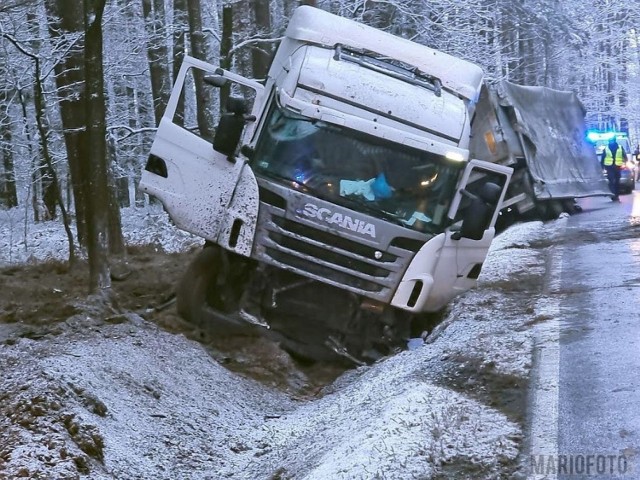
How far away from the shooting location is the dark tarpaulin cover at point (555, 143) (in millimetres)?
21031

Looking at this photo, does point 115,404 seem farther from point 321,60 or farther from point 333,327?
point 321,60

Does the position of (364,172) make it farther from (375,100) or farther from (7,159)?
(7,159)

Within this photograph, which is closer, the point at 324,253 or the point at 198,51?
the point at 324,253

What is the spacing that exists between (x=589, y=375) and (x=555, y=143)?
17.0m

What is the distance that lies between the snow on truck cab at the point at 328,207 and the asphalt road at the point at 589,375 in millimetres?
1444

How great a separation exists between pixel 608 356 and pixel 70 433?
3.85 m

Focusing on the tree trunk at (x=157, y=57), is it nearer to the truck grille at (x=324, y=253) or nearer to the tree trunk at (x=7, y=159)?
the tree trunk at (x=7, y=159)

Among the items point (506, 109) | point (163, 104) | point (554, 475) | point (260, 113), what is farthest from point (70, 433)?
point (163, 104)

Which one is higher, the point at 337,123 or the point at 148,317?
the point at 337,123

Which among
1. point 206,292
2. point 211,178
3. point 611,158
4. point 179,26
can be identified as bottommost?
point 611,158

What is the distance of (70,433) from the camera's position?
621cm

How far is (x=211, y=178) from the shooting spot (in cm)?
1029

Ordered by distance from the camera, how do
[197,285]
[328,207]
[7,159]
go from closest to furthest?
[328,207] → [197,285] → [7,159]

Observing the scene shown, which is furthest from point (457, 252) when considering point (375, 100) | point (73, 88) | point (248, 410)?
point (73, 88)
